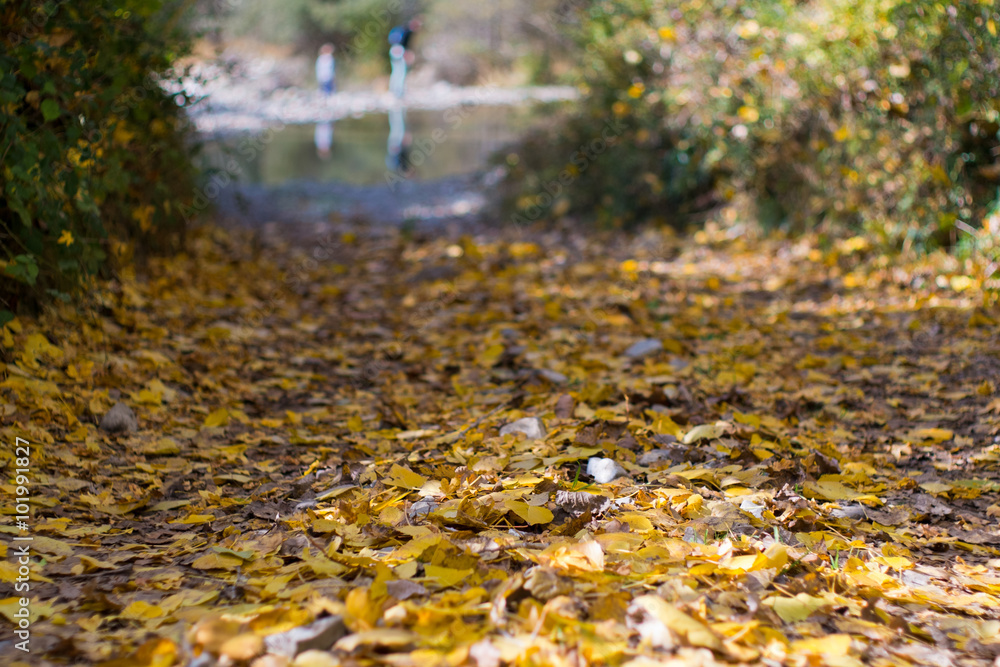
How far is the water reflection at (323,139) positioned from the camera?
40.5ft

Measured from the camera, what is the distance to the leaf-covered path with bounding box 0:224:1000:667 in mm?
1373

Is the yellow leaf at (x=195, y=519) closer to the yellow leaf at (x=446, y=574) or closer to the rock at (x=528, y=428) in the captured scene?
the yellow leaf at (x=446, y=574)

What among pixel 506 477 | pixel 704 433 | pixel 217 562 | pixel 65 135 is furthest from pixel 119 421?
pixel 704 433

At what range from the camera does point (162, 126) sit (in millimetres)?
4090

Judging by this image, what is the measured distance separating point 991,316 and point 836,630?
272cm

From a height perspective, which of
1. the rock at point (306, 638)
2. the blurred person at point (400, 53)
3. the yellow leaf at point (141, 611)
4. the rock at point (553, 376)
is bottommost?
the yellow leaf at point (141, 611)

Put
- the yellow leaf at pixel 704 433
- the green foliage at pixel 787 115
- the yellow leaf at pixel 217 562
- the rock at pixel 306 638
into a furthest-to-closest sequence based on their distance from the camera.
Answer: the green foliage at pixel 787 115 < the yellow leaf at pixel 704 433 < the yellow leaf at pixel 217 562 < the rock at pixel 306 638

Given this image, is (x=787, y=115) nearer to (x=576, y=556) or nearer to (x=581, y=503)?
(x=581, y=503)

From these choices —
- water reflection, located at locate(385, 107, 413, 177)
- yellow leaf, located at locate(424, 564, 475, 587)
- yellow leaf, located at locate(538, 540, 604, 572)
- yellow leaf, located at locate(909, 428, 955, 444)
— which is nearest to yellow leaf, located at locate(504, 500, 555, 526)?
yellow leaf, located at locate(538, 540, 604, 572)

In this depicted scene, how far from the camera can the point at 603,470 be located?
2135 mm

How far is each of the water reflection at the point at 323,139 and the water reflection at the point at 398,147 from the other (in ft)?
3.15

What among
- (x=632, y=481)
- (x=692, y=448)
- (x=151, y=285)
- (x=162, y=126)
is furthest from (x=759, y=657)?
(x=162, y=126)

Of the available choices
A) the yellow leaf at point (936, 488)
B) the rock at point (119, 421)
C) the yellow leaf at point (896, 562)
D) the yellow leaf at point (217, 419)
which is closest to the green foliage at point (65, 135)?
the rock at point (119, 421)

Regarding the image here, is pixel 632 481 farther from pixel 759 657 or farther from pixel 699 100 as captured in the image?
pixel 699 100
